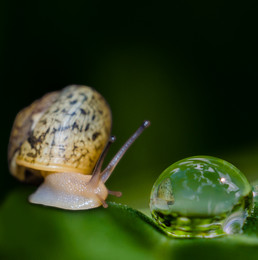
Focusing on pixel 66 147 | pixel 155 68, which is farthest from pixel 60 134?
pixel 155 68

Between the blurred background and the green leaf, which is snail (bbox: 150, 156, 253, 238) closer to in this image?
the green leaf

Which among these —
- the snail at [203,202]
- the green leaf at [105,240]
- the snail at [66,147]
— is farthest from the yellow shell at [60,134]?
the snail at [203,202]

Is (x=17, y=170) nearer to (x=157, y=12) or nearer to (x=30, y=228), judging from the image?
(x=30, y=228)

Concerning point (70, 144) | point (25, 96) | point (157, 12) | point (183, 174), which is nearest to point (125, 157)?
point (70, 144)

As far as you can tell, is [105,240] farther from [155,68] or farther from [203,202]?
[155,68]

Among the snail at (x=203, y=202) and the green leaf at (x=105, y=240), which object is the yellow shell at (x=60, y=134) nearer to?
the green leaf at (x=105, y=240)
